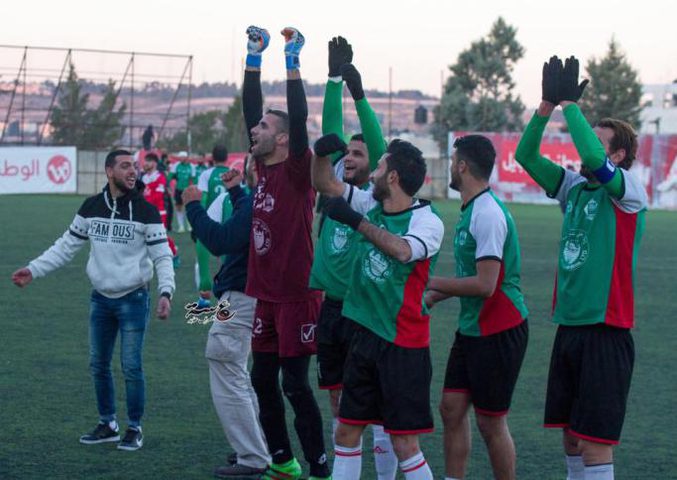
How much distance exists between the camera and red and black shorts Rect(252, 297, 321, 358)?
22.0 feet

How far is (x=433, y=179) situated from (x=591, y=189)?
48.3 m

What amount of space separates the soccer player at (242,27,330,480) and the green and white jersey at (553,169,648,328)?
1576mm

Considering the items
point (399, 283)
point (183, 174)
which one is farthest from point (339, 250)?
point (183, 174)

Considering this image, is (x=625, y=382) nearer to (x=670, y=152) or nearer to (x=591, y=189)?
(x=591, y=189)

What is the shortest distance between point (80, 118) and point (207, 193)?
41785 mm

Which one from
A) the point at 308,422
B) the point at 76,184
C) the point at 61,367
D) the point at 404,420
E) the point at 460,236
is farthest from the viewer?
the point at 76,184

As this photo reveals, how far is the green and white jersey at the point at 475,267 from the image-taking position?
6086mm

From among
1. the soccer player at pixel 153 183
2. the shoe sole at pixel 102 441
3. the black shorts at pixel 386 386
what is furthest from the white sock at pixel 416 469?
the soccer player at pixel 153 183

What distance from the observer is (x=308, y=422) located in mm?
6832

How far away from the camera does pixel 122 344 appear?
784 cm

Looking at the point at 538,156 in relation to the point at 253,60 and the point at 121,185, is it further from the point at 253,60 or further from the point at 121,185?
the point at 121,185

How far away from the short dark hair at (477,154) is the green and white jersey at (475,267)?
0.38 ft

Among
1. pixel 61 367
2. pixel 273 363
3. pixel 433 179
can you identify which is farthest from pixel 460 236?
pixel 433 179

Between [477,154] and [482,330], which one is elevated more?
[477,154]
